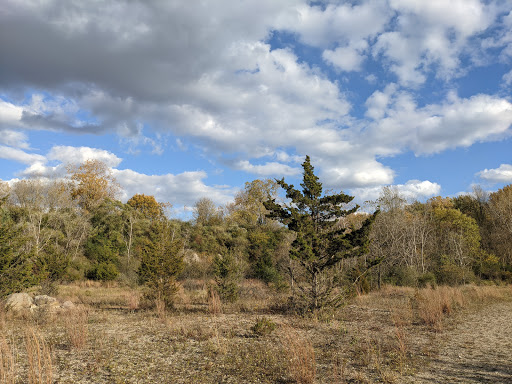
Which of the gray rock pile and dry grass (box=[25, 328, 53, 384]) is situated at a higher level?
dry grass (box=[25, 328, 53, 384])

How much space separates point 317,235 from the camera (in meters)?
11.7

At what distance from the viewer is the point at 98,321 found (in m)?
11.2

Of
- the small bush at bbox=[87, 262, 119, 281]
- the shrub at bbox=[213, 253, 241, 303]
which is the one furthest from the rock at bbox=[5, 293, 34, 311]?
the small bush at bbox=[87, 262, 119, 281]

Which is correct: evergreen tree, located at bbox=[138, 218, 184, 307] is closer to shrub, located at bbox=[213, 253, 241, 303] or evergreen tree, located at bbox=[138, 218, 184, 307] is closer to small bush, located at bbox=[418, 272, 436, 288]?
shrub, located at bbox=[213, 253, 241, 303]

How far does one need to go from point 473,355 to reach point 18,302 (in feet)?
50.2

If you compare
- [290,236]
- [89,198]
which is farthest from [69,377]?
[89,198]

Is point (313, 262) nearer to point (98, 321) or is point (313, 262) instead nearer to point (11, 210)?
point (98, 321)

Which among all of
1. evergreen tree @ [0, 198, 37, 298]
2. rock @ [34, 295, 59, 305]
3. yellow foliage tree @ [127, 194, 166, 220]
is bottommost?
rock @ [34, 295, 59, 305]

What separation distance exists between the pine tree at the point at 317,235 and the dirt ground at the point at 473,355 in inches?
148

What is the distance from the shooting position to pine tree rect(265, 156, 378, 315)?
1159 centimetres

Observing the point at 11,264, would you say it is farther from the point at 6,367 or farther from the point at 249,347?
the point at 249,347

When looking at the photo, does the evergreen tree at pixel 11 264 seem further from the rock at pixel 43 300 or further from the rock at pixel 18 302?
the rock at pixel 43 300

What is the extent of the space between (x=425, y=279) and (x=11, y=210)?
3820 cm

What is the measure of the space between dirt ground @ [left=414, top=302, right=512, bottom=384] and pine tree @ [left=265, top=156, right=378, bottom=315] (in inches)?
148
